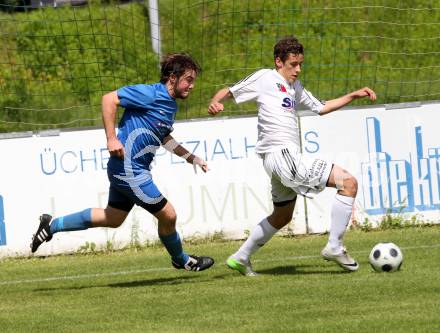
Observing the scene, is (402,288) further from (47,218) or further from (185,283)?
(47,218)

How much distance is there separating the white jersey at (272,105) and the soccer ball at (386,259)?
3.63ft

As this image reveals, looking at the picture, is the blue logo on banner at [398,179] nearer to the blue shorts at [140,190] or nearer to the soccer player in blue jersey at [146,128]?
the soccer player in blue jersey at [146,128]

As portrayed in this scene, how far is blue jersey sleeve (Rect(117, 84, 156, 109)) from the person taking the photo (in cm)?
837

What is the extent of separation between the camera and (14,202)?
11.2 m

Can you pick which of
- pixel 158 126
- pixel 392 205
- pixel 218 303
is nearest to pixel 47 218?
pixel 158 126

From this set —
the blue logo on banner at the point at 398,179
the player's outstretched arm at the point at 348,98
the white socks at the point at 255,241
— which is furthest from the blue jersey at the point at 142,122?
the blue logo on banner at the point at 398,179

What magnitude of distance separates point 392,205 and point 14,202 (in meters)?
4.18

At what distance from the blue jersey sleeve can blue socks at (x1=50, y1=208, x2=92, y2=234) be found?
3.49 feet

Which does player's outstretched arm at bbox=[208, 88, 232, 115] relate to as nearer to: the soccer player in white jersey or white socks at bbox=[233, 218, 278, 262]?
the soccer player in white jersey

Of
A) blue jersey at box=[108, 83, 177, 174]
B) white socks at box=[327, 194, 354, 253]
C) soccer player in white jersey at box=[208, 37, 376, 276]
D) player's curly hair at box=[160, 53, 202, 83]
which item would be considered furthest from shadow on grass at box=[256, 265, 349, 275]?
player's curly hair at box=[160, 53, 202, 83]

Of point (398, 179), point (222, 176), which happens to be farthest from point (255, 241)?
point (398, 179)

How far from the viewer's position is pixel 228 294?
308 inches

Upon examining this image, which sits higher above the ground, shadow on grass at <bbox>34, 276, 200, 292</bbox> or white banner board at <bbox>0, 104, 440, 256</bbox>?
white banner board at <bbox>0, 104, 440, 256</bbox>

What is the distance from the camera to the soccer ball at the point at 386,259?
8438 mm
